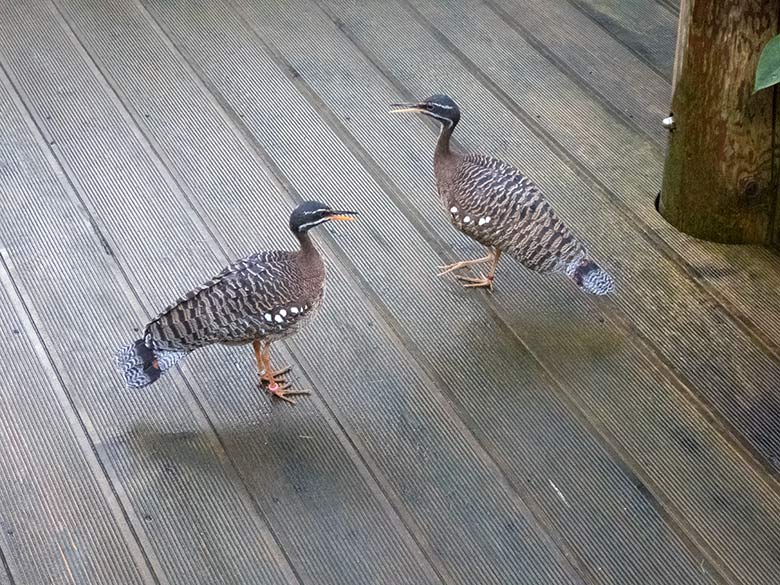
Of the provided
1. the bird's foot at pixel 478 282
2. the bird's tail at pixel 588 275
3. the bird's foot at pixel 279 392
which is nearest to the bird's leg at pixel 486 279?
the bird's foot at pixel 478 282

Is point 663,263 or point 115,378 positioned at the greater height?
point 663,263

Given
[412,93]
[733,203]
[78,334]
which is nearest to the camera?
[78,334]

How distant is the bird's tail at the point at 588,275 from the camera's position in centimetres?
273

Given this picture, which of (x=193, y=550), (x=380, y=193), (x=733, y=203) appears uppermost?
(x=733, y=203)

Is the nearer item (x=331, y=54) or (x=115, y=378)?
(x=115, y=378)

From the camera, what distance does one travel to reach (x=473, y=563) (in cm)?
229

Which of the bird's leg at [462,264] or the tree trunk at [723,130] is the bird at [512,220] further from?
the tree trunk at [723,130]

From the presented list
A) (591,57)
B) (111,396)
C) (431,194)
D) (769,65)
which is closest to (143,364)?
(111,396)

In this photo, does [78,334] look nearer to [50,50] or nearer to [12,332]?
[12,332]

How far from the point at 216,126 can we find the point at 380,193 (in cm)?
61

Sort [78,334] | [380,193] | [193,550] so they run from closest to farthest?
[193,550], [78,334], [380,193]

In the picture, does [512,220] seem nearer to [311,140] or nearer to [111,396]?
[311,140]

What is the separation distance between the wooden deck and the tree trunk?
89 millimetres

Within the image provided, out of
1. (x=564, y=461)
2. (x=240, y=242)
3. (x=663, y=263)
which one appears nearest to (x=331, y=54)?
(x=240, y=242)
